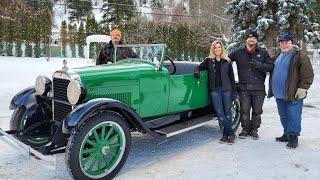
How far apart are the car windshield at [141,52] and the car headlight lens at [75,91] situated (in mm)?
1361

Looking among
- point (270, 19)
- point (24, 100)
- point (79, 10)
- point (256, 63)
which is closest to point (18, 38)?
point (270, 19)

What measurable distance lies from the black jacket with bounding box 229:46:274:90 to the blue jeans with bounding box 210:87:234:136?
37 cm

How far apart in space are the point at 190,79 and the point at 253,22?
44.8 ft

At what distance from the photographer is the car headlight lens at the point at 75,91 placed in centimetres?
384

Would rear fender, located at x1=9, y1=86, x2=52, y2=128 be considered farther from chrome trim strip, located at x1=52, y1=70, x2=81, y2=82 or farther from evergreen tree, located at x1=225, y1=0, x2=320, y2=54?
evergreen tree, located at x1=225, y1=0, x2=320, y2=54

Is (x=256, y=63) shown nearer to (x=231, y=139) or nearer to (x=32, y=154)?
(x=231, y=139)

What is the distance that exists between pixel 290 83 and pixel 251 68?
2.10ft

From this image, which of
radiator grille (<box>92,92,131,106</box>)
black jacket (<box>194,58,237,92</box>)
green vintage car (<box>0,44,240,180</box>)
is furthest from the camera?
black jacket (<box>194,58,237,92</box>)

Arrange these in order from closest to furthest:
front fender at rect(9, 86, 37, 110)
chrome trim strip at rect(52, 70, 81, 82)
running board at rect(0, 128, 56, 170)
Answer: running board at rect(0, 128, 56, 170), chrome trim strip at rect(52, 70, 81, 82), front fender at rect(9, 86, 37, 110)

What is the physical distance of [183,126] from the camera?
4.92 meters

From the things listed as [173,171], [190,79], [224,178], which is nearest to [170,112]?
[190,79]

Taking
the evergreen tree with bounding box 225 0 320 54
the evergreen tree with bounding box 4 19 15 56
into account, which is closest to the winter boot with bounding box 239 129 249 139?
the evergreen tree with bounding box 225 0 320 54

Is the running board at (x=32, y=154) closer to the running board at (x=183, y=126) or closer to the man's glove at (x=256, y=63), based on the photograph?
the running board at (x=183, y=126)

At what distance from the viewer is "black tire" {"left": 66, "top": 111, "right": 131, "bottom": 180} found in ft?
11.5
